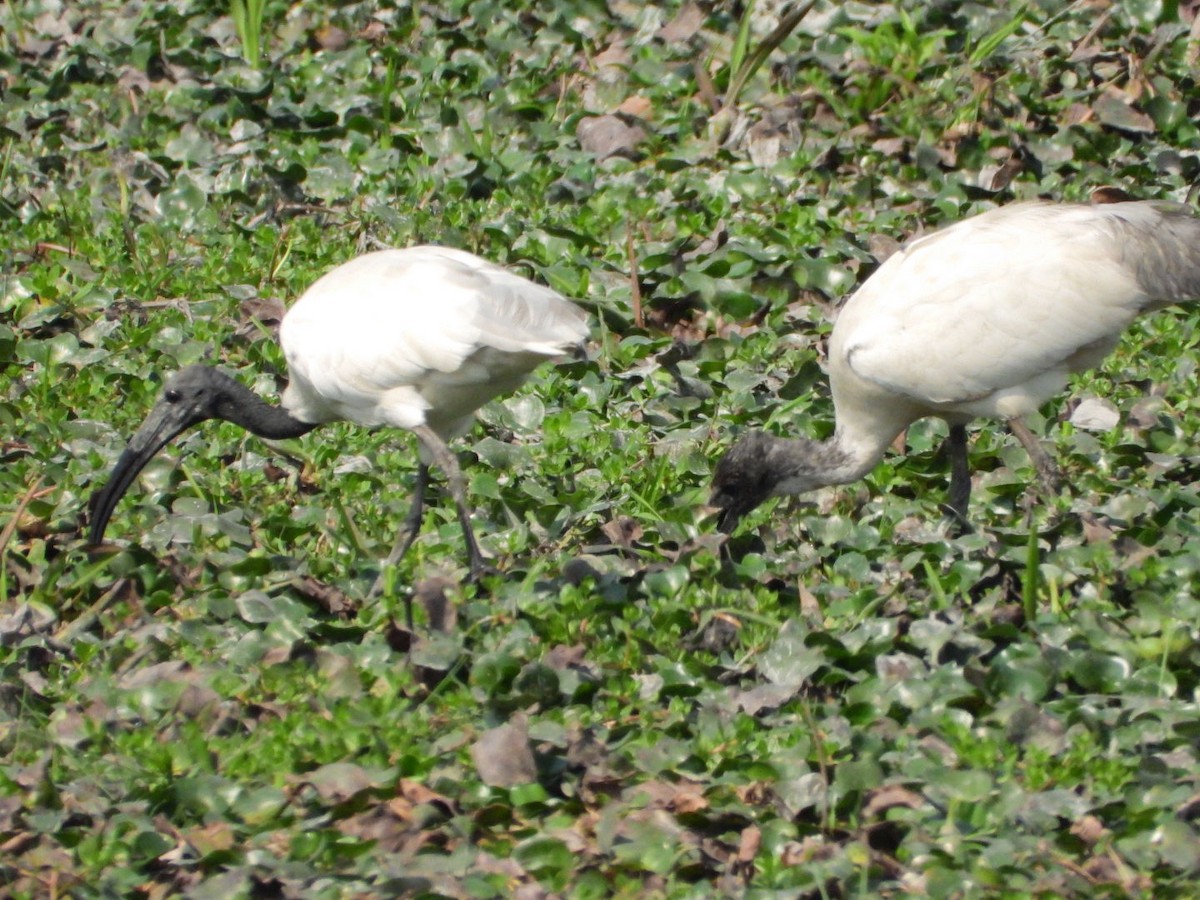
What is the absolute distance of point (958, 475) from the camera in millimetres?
6176

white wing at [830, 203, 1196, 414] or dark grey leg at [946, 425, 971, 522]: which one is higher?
white wing at [830, 203, 1196, 414]

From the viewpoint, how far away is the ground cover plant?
4.16 metres

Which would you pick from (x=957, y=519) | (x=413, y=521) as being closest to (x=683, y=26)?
(x=413, y=521)

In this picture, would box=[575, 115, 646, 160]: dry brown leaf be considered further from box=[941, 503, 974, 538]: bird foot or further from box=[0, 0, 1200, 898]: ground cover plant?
box=[941, 503, 974, 538]: bird foot

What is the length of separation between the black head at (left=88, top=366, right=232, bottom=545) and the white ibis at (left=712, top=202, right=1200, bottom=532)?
1.75 m

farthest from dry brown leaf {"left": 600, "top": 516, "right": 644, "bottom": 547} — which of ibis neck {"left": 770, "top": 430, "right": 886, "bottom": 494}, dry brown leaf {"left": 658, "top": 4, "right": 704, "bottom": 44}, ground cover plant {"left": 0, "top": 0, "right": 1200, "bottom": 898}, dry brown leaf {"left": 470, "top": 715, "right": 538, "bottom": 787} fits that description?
dry brown leaf {"left": 658, "top": 4, "right": 704, "bottom": 44}

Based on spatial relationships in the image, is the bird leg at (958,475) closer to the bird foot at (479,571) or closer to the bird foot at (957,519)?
the bird foot at (957,519)

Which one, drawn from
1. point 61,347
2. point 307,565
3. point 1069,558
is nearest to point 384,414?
point 307,565

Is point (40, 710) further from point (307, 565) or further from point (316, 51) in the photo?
point (316, 51)

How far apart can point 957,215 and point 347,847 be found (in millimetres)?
4626

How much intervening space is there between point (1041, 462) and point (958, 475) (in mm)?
307

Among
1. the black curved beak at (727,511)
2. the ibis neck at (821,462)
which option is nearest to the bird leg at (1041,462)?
the ibis neck at (821,462)

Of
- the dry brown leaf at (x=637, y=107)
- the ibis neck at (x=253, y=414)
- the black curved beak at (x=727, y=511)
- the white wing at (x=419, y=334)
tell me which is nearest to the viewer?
the white wing at (x=419, y=334)

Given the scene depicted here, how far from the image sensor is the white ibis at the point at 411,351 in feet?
18.5
